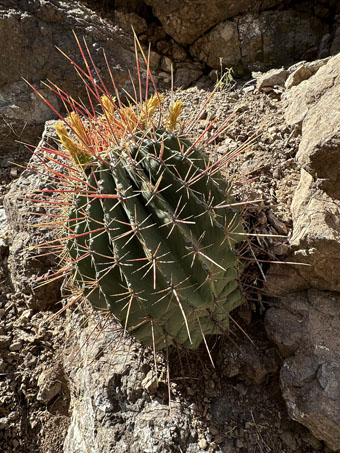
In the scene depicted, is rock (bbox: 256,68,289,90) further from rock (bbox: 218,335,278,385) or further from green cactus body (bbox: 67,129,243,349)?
rock (bbox: 218,335,278,385)

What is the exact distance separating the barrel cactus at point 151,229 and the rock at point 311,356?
280 mm

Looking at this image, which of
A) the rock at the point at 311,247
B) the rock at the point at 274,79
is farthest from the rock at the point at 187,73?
the rock at the point at 311,247

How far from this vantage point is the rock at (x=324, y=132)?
1307 mm

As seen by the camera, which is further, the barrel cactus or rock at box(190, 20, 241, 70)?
rock at box(190, 20, 241, 70)

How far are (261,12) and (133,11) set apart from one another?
47.6 inches

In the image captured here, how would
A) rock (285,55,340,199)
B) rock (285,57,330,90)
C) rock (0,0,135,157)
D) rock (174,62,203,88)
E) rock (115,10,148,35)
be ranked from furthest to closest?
rock (115,10,148,35) → rock (174,62,203,88) → rock (0,0,135,157) → rock (285,57,330,90) → rock (285,55,340,199)

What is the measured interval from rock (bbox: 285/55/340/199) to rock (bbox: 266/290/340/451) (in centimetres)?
46

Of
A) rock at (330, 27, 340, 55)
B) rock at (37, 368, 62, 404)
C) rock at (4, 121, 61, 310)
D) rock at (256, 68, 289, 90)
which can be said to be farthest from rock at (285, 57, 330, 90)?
rock at (37, 368, 62, 404)

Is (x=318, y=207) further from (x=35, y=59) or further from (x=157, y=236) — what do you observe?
(x=35, y=59)

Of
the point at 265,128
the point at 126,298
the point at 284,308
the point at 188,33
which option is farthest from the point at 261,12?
the point at 126,298

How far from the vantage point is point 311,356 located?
1331 mm

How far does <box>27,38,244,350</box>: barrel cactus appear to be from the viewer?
46.7 inches

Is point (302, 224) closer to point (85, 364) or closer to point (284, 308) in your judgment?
point (284, 308)

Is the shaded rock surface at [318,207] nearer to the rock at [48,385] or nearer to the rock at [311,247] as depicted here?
the rock at [311,247]
